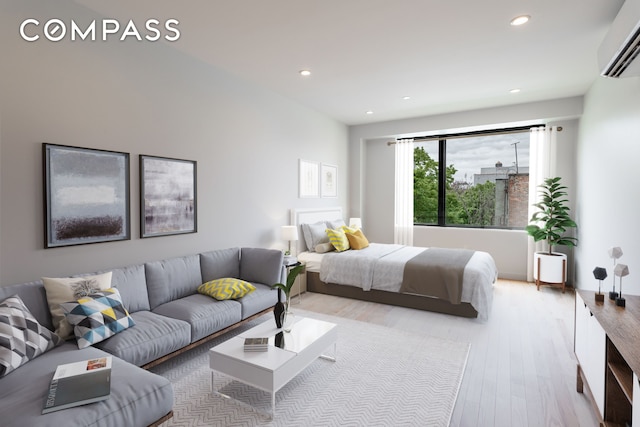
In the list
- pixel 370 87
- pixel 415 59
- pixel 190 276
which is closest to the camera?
pixel 190 276

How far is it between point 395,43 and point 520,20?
3.39 ft

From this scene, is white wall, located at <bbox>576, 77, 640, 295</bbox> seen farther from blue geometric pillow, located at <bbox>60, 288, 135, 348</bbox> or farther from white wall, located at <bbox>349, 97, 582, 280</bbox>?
blue geometric pillow, located at <bbox>60, 288, 135, 348</bbox>

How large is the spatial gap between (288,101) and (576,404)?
180 inches

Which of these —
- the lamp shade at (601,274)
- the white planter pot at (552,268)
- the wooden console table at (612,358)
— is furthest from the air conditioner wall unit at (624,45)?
the white planter pot at (552,268)

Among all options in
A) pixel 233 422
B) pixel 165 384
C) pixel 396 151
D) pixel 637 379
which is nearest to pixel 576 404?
pixel 637 379

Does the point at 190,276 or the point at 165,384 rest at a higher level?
the point at 190,276

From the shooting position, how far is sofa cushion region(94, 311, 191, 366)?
6.97 ft

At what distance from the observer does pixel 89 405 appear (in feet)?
4.86

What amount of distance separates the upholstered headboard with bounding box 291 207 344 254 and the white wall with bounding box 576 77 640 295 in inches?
146

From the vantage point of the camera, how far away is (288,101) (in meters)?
4.95

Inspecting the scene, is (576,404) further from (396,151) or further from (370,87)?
(396,151)

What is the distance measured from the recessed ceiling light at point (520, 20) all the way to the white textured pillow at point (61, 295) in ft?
12.8

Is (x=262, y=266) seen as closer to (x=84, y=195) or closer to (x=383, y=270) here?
(x=383, y=270)

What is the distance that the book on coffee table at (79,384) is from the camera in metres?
1.46
